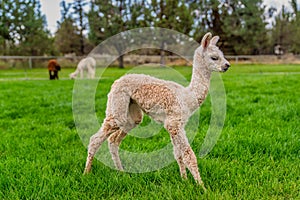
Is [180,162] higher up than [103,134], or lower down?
lower down

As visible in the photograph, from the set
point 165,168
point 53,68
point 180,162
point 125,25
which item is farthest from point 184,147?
point 125,25

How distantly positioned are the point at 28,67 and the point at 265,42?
84.6 feet

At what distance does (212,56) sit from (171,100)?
400mm

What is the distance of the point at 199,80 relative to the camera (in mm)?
2227

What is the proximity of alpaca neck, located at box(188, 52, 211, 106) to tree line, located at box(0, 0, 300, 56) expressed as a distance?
573 inches

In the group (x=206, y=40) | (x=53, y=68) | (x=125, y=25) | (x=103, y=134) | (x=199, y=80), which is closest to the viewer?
(x=206, y=40)

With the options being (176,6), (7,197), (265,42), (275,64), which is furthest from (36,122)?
(265,42)

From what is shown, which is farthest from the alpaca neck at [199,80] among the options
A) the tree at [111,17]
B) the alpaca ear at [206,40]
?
the tree at [111,17]

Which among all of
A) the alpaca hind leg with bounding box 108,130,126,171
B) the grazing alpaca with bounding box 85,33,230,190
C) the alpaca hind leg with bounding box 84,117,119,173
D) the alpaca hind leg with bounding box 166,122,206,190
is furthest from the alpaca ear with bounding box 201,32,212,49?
the alpaca hind leg with bounding box 108,130,126,171

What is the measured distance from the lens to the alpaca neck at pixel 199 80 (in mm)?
2211

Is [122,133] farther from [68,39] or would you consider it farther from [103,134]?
[68,39]

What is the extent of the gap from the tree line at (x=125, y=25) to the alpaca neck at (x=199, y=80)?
1456 centimetres

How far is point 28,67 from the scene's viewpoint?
651 inches

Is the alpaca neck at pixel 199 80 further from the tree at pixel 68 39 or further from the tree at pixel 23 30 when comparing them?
the tree at pixel 68 39
